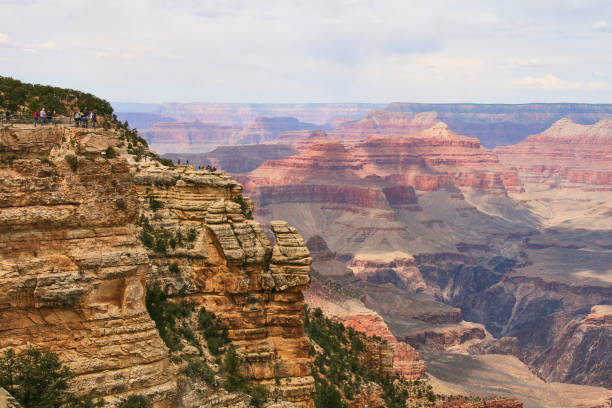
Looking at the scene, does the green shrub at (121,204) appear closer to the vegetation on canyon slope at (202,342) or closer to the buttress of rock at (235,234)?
the vegetation on canyon slope at (202,342)

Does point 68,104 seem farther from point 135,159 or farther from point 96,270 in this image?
point 96,270

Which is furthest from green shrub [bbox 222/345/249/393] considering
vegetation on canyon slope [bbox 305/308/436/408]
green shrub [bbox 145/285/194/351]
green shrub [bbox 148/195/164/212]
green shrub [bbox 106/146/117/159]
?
→ green shrub [bbox 106/146/117/159]

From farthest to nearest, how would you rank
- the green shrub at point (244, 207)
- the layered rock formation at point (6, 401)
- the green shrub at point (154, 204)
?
the green shrub at point (244, 207) < the green shrub at point (154, 204) < the layered rock formation at point (6, 401)

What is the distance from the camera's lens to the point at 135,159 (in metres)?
37.6

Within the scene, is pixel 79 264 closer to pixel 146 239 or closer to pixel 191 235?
pixel 146 239

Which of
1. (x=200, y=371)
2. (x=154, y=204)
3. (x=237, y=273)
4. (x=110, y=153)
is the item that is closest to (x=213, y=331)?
(x=237, y=273)

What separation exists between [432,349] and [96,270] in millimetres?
116497

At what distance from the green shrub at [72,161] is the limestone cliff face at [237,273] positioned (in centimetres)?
870

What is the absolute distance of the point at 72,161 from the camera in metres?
25.4

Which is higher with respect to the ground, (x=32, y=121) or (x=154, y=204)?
(x=32, y=121)

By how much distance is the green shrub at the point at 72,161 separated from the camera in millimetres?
25312

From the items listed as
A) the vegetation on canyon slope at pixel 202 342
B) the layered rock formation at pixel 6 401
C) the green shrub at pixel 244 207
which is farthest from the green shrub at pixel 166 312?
the layered rock formation at pixel 6 401

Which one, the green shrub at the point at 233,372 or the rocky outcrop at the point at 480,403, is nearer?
the green shrub at the point at 233,372

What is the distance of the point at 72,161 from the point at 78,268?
133 inches
